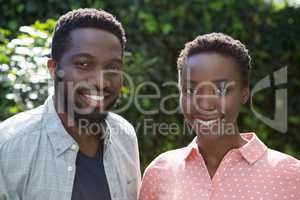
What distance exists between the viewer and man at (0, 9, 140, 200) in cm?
279

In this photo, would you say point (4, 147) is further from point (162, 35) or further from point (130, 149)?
point (162, 35)

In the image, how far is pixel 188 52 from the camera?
9.86 ft

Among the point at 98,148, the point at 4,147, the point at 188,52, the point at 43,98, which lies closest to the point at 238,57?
the point at 188,52

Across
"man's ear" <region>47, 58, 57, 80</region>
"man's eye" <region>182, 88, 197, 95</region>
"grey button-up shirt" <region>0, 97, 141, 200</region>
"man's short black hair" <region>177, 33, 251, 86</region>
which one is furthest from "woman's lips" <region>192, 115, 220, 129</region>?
"man's ear" <region>47, 58, 57, 80</region>

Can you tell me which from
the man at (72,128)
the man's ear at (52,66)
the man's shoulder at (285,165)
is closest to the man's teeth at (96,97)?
the man at (72,128)

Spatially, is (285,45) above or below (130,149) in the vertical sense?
above

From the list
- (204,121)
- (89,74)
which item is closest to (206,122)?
(204,121)

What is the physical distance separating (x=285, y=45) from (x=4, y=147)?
3764 mm

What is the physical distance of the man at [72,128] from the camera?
Result: 2.79 m

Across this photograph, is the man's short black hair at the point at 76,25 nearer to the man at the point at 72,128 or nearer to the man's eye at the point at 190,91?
the man at the point at 72,128

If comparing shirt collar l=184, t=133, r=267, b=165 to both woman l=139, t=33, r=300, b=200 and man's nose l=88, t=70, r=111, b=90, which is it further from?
man's nose l=88, t=70, r=111, b=90

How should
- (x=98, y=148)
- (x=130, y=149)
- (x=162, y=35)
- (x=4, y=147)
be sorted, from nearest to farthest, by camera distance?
1. (x=4, y=147)
2. (x=98, y=148)
3. (x=130, y=149)
4. (x=162, y=35)

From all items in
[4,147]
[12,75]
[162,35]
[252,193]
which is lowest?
[252,193]

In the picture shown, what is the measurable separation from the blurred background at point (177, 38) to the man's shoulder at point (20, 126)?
1.60 meters
